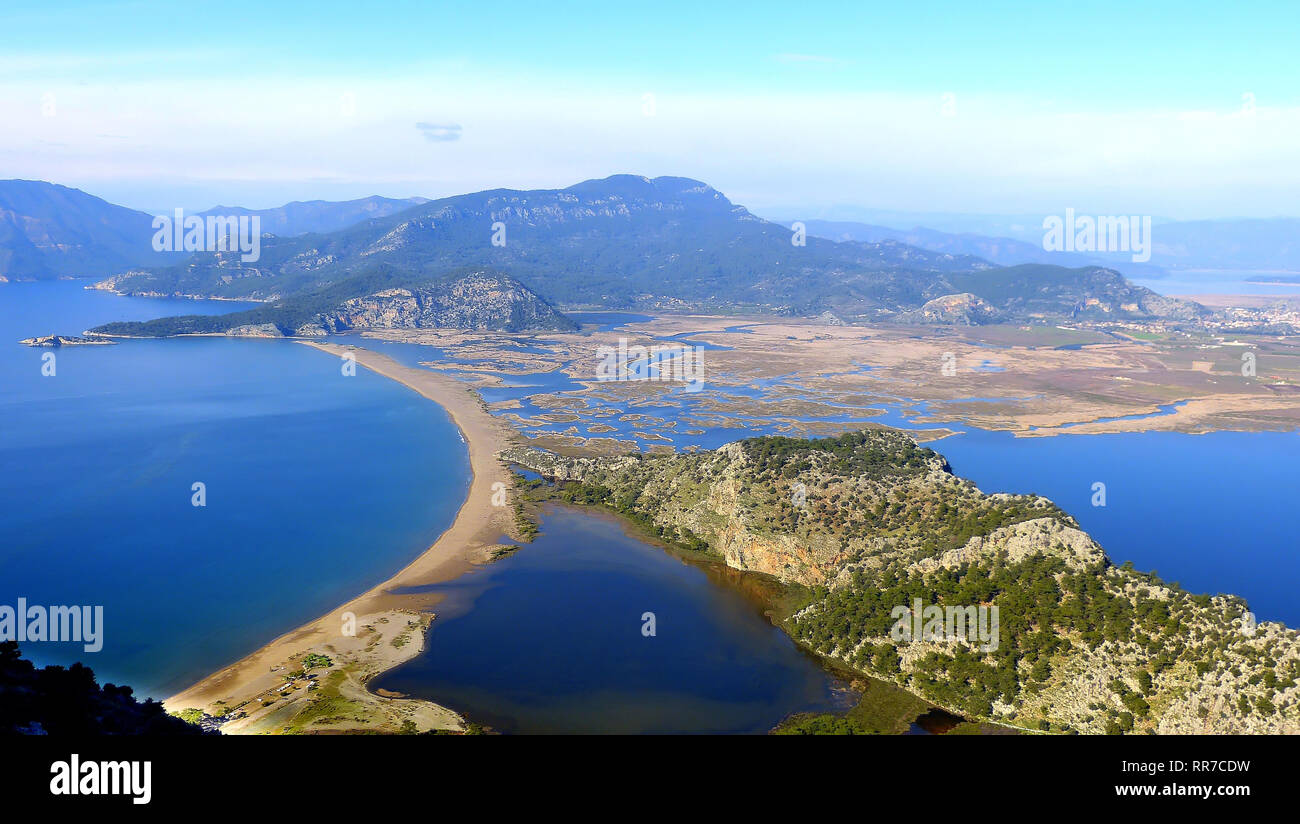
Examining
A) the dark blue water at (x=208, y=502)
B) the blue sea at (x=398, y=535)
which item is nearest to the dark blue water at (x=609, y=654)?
the blue sea at (x=398, y=535)

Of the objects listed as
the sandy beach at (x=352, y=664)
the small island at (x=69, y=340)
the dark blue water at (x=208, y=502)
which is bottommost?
the sandy beach at (x=352, y=664)

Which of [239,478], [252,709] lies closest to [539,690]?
[252,709]

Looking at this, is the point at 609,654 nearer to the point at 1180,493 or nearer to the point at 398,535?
the point at 398,535

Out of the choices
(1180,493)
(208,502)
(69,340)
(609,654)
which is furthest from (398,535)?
(69,340)

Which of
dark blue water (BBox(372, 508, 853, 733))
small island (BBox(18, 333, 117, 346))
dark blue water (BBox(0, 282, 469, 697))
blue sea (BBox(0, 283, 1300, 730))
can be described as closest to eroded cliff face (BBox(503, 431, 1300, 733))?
dark blue water (BBox(372, 508, 853, 733))

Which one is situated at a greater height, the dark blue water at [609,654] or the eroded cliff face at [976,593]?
the eroded cliff face at [976,593]

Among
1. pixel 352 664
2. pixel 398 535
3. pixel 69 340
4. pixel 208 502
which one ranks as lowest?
pixel 352 664

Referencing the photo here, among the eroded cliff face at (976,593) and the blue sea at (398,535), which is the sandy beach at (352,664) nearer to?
the blue sea at (398,535)

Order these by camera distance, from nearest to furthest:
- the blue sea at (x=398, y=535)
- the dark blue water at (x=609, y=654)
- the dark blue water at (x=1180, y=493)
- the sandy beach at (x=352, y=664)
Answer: the sandy beach at (x=352, y=664), the dark blue water at (x=609, y=654), the blue sea at (x=398, y=535), the dark blue water at (x=1180, y=493)
